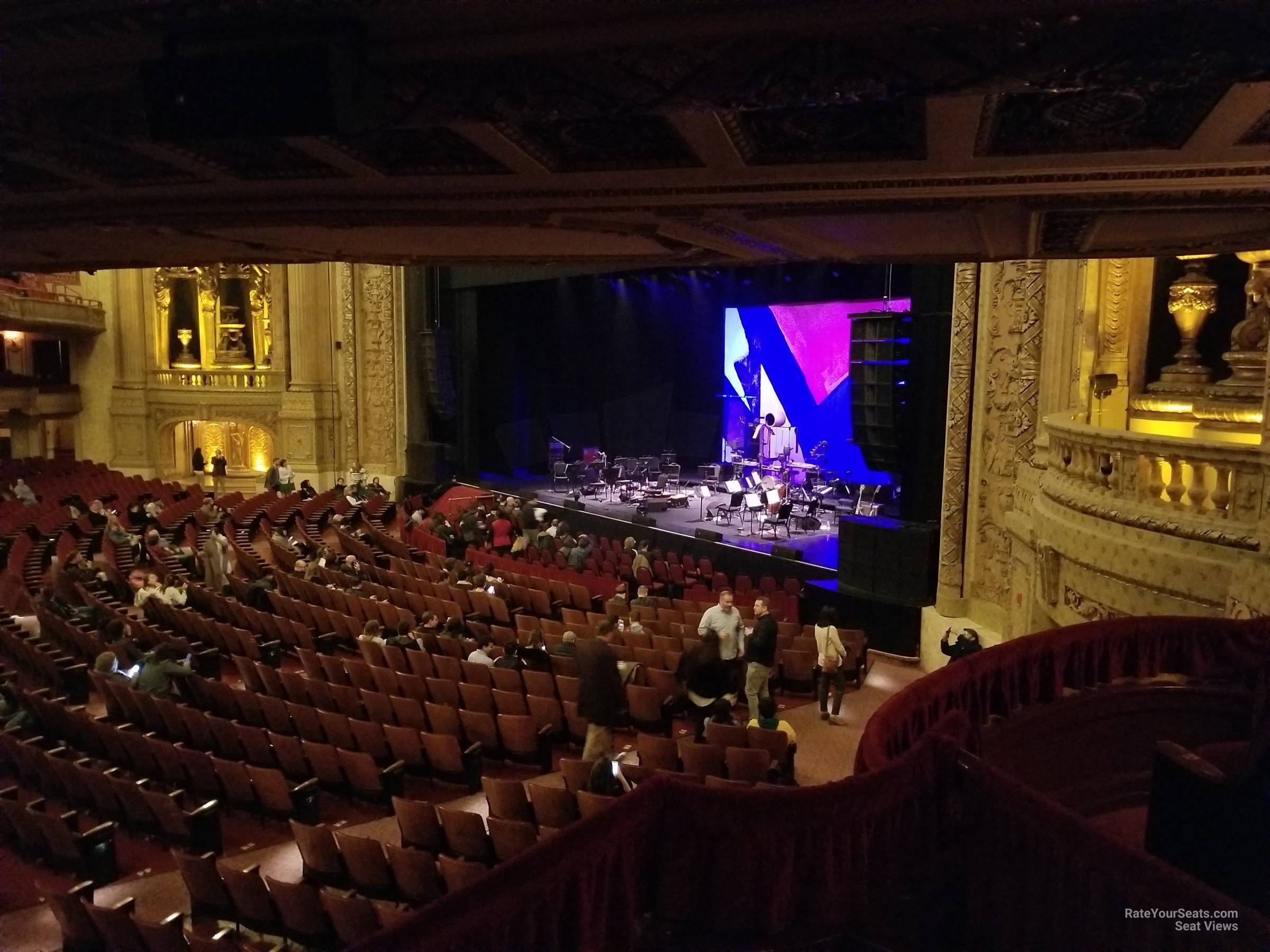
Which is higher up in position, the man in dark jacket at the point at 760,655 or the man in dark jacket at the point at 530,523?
the man in dark jacket at the point at 760,655

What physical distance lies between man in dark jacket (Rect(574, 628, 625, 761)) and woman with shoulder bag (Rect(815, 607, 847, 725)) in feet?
8.74

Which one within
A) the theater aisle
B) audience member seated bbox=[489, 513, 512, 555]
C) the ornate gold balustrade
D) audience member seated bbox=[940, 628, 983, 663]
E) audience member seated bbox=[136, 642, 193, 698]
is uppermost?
the ornate gold balustrade

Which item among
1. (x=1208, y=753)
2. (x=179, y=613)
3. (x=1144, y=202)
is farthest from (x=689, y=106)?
(x=179, y=613)

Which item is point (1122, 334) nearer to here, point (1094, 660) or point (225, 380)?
point (1094, 660)

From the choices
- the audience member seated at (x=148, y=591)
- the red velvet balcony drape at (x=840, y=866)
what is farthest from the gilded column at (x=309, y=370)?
the red velvet balcony drape at (x=840, y=866)

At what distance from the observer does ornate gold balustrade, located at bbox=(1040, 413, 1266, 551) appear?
17.3 feet

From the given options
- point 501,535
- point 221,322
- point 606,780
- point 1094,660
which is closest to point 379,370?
point 221,322

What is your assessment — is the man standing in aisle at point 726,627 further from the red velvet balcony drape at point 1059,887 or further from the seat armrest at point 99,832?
the seat armrest at point 99,832

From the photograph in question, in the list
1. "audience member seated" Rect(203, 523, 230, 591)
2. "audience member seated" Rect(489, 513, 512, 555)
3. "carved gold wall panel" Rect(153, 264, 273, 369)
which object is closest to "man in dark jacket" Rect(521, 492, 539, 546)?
"audience member seated" Rect(489, 513, 512, 555)

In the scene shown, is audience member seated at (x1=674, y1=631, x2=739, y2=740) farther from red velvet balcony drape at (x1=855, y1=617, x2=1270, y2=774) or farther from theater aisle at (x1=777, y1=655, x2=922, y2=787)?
red velvet balcony drape at (x1=855, y1=617, x2=1270, y2=774)

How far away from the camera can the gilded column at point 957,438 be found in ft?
35.2

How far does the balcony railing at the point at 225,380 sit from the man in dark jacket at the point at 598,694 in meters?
18.1

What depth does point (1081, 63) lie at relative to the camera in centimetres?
172

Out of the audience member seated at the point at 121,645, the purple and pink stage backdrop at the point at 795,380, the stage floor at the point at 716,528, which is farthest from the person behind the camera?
the purple and pink stage backdrop at the point at 795,380
